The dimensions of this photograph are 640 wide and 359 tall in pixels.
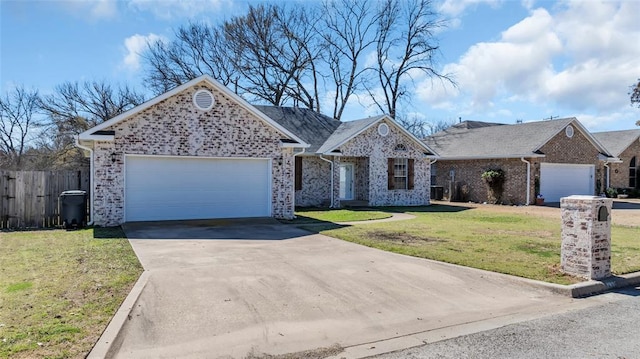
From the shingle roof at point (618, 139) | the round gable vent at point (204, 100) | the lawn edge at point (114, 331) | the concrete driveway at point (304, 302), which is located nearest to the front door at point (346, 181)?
the round gable vent at point (204, 100)

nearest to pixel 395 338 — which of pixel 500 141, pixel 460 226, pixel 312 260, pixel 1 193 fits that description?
pixel 312 260

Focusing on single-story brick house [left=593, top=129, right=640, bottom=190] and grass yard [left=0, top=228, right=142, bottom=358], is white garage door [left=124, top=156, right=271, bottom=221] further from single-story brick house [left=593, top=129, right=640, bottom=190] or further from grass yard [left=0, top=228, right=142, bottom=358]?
single-story brick house [left=593, top=129, right=640, bottom=190]

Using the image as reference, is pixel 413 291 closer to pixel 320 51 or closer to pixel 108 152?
pixel 108 152

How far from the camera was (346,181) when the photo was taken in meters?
24.5

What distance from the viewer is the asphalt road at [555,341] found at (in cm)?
454

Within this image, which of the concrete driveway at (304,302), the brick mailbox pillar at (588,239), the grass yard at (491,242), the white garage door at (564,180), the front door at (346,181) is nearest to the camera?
the concrete driveway at (304,302)

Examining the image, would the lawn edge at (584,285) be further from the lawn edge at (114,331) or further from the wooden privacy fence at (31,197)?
the wooden privacy fence at (31,197)

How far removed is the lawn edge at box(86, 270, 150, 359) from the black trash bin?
26.5 ft

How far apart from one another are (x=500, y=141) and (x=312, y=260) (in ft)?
68.4

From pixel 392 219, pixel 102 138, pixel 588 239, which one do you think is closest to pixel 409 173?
pixel 392 219

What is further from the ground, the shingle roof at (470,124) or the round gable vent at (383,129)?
the shingle roof at (470,124)

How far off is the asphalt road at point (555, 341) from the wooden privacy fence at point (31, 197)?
1288cm

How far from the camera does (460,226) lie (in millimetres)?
14461

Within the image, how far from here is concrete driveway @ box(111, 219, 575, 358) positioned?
4.79m
